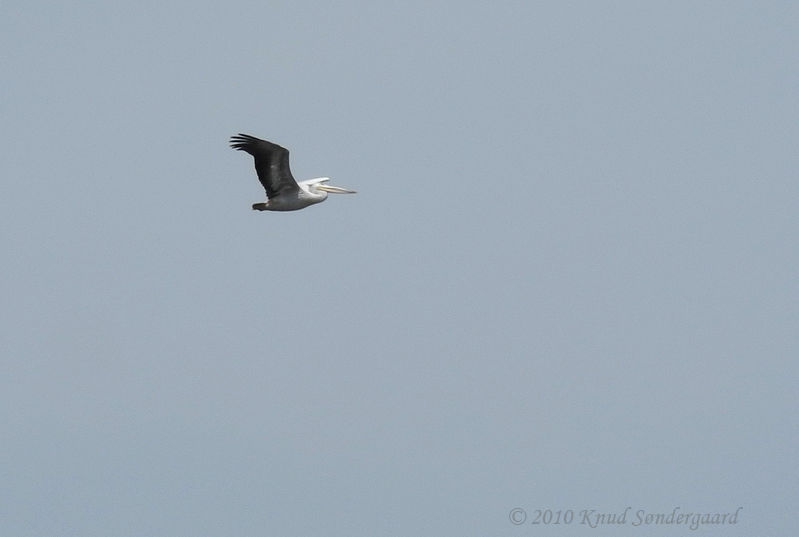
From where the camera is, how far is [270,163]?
45688 mm

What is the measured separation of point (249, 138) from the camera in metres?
45.0

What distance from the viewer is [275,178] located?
46.0 m

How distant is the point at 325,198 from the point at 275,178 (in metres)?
2.10

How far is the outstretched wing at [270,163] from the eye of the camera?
148 ft

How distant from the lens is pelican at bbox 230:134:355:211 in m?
45.2

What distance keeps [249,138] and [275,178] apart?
1423mm

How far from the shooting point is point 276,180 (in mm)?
46094

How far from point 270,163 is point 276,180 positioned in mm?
564

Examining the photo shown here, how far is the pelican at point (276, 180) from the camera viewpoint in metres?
45.2

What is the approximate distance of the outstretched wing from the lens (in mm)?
45156

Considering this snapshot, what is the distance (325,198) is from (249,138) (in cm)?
344

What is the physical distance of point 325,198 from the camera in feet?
157
